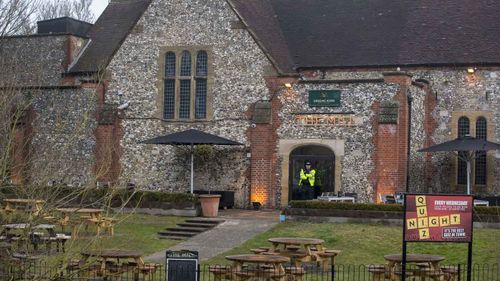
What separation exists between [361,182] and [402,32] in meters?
7.86

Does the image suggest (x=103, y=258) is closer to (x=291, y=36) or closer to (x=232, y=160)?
(x=232, y=160)

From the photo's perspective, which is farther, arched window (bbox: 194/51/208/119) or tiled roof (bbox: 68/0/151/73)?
tiled roof (bbox: 68/0/151/73)

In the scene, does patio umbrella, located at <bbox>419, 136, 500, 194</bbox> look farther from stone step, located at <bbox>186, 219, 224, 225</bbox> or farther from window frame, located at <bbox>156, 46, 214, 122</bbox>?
window frame, located at <bbox>156, 46, 214, 122</bbox>

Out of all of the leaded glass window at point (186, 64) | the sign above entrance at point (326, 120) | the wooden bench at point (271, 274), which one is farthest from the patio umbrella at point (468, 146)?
→ the wooden bench at point (271, 274)

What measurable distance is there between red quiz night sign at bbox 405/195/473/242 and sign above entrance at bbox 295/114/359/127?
1533cm

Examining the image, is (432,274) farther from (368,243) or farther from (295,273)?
(368,243)

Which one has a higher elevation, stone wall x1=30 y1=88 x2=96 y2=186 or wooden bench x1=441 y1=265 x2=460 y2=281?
stone wall x1=30 y1=88 x2=96 y2=186

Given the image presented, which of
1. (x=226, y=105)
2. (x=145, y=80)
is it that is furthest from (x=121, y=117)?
(x=226, y=105)

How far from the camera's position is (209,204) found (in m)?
32.7

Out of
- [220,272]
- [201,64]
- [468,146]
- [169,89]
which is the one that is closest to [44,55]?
[169,89]

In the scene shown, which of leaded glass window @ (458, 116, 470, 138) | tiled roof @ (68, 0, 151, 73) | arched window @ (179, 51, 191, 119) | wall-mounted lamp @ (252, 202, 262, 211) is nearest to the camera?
wall-mounted lamp @ (252, 202, 262, 211)

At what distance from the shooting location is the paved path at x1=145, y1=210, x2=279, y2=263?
27.2 m

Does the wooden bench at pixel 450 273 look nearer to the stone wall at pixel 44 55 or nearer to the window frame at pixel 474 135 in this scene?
the window frame at pixel 474 135

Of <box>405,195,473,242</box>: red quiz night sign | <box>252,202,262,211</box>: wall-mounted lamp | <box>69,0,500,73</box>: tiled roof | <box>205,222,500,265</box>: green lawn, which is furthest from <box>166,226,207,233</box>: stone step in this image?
<box>405,195,473,242</box>: red quiz night sign
